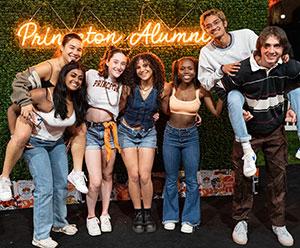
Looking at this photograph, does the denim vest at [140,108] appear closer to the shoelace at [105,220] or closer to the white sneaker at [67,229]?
the shoelace at [105,220]

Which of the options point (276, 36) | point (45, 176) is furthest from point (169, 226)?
point (276, 36)

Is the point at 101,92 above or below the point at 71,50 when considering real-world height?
below

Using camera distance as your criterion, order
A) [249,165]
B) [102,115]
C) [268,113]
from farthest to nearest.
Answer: [102,115] → [268,113] → [249,165]

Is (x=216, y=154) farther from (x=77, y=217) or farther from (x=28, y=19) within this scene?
(x=28, y=19)

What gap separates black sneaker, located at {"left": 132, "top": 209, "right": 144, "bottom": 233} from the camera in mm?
3859

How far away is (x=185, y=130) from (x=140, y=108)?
44 centimetres

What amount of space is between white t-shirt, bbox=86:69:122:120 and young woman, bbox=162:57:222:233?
0.46 meters

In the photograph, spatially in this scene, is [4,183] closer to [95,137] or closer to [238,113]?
[95,137]

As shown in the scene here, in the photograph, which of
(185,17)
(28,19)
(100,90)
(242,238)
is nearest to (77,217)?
(100,90)

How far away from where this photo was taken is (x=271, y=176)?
359cm

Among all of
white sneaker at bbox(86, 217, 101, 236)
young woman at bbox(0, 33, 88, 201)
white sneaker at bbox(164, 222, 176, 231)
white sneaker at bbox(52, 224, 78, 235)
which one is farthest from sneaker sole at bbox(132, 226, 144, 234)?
young woman at bbox(0, 33, 88, 201)

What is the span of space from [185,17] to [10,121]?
6.68 feet

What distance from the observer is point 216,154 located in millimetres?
4688

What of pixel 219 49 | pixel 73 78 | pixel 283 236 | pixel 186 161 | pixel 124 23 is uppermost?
pixel 124 23
